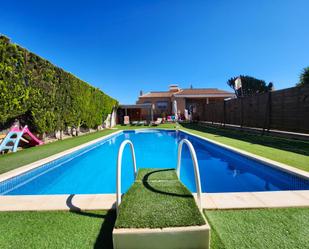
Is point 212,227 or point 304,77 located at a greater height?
point 304,77

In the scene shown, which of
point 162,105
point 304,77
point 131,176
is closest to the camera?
point 131,176

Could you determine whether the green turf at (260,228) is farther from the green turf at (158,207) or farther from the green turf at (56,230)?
the green turf at (56,230)

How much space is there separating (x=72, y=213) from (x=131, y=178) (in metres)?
3.39

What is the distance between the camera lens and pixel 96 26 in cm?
1903

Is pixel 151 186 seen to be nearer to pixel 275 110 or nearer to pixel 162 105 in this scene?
pixel 275 110

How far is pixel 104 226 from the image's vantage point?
2.72 m

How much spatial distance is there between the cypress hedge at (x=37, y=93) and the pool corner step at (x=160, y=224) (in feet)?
25.6

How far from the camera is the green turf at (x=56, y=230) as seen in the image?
7.77 feet

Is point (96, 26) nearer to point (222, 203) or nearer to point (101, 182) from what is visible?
point (101, 182)

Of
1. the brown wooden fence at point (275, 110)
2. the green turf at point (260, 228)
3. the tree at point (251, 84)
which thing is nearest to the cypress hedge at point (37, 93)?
the green turf at point (260, 228)

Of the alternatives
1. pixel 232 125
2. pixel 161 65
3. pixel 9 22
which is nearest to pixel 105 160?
pixel 9 22

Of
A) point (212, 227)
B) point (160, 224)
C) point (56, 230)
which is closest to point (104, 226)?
point (56, 230)

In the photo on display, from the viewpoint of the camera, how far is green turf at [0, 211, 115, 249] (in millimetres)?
2369

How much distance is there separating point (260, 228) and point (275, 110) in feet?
37.8
